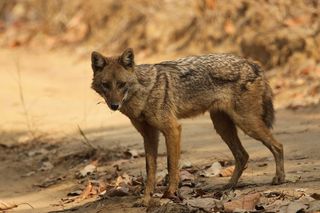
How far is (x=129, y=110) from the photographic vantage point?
25.1ft

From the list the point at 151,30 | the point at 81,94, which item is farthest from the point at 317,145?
the point at 151,30

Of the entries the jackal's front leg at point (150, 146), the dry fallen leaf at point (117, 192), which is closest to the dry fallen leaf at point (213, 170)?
the jackal's front leg at point (150, 146)

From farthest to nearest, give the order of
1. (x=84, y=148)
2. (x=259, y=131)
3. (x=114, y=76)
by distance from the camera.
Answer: (x=84, y=148)
(x=259, y=131)
(x=114, y=76)

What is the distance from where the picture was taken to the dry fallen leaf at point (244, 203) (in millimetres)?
6781

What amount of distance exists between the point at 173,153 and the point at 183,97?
0.68m

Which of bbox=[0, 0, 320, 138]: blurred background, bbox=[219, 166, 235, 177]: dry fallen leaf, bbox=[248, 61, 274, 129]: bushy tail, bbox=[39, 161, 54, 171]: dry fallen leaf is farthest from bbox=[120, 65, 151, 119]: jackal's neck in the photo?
bbox=[0, 0, 320, 138]: blurred background

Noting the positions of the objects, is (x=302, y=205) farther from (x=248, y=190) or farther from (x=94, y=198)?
(x=94, y=198)

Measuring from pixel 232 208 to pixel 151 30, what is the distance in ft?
45.2

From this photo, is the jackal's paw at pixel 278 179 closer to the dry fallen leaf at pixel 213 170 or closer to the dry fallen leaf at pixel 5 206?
the dry fallen leaf at pixel 213 170

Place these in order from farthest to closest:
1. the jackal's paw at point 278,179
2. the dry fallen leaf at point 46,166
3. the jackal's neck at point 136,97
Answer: the dry fallen leaf at point 46,166 < the jackal's paw at point 278,179 < the jackal's neck at point 136,97

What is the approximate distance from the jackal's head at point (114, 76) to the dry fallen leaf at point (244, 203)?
1.53 metres

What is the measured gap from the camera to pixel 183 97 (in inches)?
316

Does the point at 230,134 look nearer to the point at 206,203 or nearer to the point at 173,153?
the point at 173,153

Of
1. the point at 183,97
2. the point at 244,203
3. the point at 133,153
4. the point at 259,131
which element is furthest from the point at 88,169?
the point at 244,203
